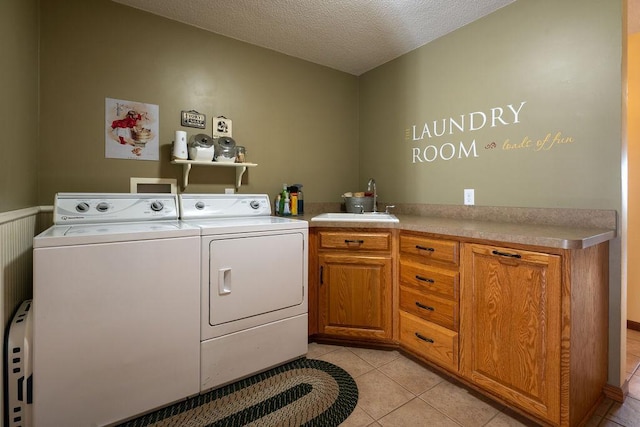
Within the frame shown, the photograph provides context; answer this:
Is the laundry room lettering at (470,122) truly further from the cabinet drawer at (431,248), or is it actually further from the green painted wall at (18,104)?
Answer: the green painted wall at (18,104)

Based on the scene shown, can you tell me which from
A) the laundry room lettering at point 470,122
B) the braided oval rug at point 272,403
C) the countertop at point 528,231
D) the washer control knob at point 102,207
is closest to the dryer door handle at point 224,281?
the braided oval rug at point 272,403

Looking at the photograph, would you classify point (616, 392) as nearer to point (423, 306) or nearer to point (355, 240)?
point (423, 306)

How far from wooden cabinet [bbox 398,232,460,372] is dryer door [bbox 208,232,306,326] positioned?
67 centimetres

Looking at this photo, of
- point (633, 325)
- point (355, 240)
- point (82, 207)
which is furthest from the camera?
point (633, 325)

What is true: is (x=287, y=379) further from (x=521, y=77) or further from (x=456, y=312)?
(x=521, y=77)

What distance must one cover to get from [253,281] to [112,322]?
0.67 metres

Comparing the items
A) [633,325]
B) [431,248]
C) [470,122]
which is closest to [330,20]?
[470,122]

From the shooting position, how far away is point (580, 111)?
167 cm

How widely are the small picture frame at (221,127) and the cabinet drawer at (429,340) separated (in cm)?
187

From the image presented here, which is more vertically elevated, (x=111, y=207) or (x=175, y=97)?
(x=175, y=97)

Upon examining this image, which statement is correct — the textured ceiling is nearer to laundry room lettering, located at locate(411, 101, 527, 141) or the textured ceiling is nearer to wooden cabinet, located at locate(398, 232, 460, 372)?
laundry room lettering, located at locate(411, 101, 527, 141)

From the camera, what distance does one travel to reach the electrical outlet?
2199mm

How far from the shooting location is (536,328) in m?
1.36

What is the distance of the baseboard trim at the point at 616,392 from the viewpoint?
1560mm
